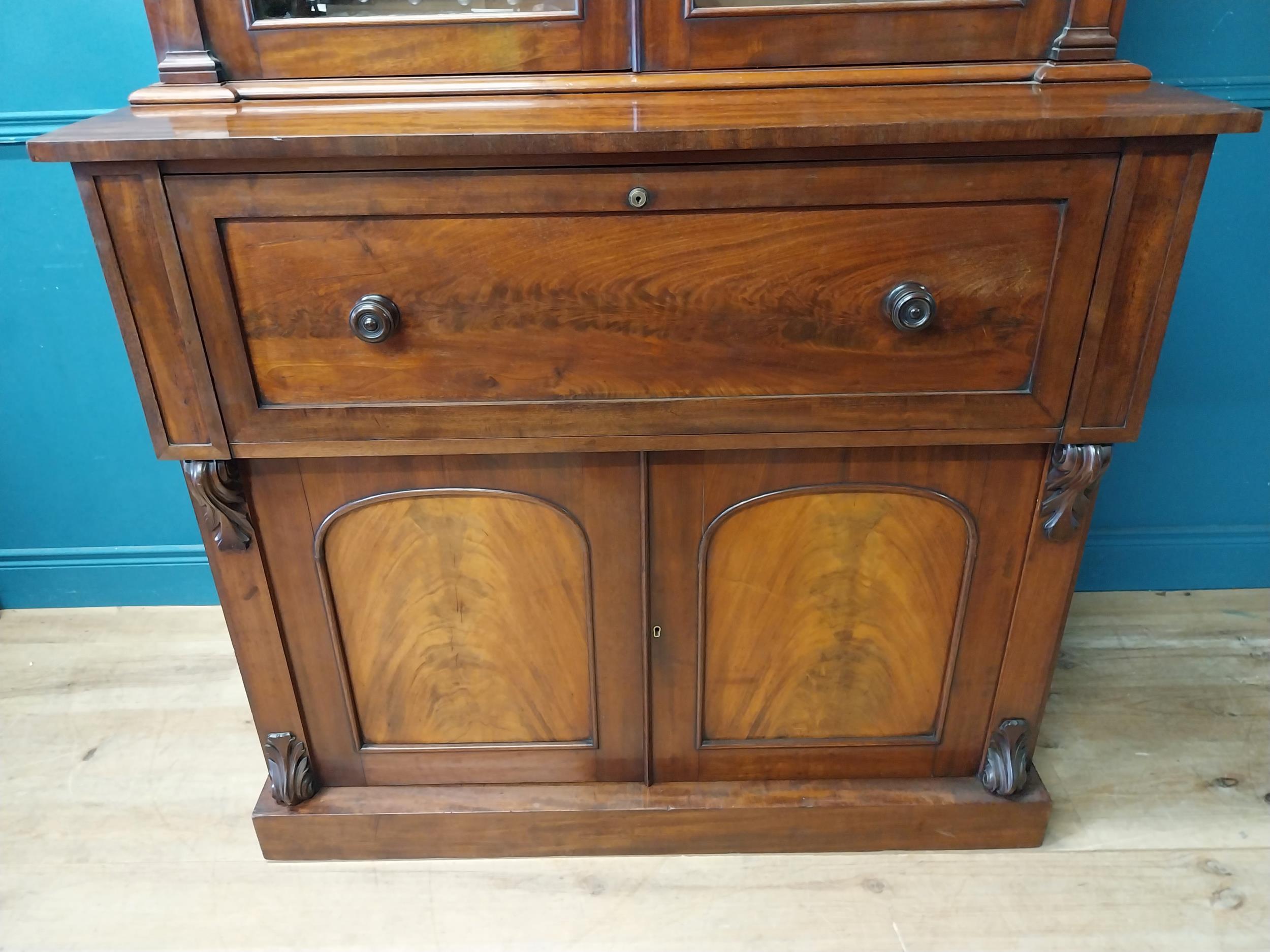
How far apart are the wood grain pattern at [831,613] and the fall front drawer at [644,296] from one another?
0.14 m

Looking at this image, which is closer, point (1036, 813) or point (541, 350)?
point (541, 350)

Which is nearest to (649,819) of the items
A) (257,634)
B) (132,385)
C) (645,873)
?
(645,873)

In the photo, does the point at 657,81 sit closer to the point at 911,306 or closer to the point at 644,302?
the point at 644,302

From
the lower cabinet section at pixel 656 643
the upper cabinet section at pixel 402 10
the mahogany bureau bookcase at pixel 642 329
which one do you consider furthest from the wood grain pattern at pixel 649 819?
the upper cabinet section at pixel 402 10

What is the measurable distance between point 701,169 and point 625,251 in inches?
4.3

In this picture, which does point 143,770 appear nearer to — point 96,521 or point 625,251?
point 96,521

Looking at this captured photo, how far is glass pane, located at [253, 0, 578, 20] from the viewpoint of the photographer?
3.22 ft

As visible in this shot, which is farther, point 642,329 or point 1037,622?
point 1037,622

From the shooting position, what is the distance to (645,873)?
1284 mm

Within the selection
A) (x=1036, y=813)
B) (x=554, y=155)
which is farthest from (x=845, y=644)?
(x=554, y=155)

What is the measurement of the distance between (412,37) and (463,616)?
26.5 inches

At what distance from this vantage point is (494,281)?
3.10ft

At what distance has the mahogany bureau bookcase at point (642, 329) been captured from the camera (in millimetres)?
897

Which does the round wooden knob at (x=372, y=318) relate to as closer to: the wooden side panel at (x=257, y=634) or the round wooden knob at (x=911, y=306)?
the wooden side panel at (x=257, y=634)
